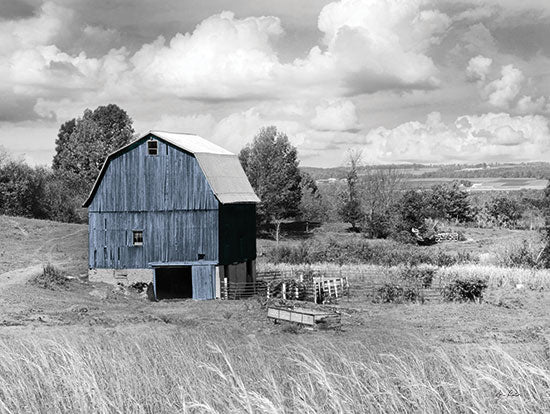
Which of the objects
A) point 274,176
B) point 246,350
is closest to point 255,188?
point 274,176

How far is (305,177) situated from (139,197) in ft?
194

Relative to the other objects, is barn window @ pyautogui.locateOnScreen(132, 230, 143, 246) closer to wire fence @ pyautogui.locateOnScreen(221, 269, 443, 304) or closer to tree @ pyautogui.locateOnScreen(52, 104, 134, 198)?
wire fence @ pyautogui.locateOnScreen(221, 269, 443, 304)

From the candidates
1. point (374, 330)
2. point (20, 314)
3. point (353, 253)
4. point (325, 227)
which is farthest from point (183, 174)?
point (325, 227)

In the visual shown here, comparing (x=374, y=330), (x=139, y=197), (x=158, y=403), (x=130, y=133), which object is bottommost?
(x=374, y=330)

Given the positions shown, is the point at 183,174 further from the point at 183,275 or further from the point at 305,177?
the point at 305,177

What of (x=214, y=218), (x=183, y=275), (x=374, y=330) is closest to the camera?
(x=374, y=330)

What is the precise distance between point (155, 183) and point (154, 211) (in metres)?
1.64

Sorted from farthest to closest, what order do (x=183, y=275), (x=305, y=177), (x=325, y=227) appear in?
(x=305, y=177) → (x=325, y=227) → (x=183, y=275)

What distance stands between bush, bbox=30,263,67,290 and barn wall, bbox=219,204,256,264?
8840 millimetres

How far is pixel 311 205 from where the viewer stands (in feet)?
291

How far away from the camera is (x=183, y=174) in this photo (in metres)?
37.2

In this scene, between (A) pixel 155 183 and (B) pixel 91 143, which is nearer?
(A) pixel 155 183

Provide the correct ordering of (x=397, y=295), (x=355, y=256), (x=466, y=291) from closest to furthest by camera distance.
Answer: (x=466, y=291) < (x=397, y=295) < (x=355, y=256)

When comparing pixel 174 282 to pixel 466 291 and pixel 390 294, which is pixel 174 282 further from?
pixel 466 291
